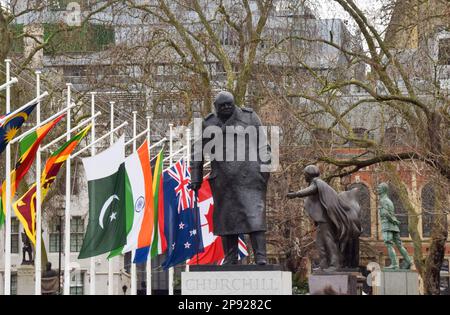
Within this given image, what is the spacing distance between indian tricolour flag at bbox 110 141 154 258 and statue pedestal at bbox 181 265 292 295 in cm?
794

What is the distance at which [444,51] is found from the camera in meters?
Result: 31.5

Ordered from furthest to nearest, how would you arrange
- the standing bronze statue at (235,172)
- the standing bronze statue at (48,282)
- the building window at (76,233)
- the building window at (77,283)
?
the building window at (76,233), the building window at (77,283), the standing bronze statue at (48,282), the standing bronze statue at (235,172)

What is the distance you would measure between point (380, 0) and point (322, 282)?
11.8m

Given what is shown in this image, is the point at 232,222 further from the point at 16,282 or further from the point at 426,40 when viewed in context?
the point at 16,282

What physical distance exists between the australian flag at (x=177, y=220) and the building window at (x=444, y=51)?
6801 millimetres

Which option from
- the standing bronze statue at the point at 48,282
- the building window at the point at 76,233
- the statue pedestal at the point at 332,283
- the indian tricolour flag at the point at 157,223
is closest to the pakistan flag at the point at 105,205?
the indian tricolour flag at the point at 157,223

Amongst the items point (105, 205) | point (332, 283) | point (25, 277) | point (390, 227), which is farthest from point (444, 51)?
point (25, 277)

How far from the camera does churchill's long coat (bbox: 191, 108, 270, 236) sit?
2017 centimetres

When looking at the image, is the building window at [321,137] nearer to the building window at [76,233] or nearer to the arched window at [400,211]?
the arched window at [400,211]

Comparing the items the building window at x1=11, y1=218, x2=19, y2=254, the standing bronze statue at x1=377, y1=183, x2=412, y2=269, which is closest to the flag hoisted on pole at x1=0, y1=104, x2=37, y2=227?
the standing bronze statue at x1=377, y1=183, x2=412, y2=269

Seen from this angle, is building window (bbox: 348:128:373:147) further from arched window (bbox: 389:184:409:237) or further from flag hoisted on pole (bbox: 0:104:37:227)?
flag hoisted on pole (bbox: 0:104:37:227)

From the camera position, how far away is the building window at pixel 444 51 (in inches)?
1235

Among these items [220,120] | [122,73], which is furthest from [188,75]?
[220,120]

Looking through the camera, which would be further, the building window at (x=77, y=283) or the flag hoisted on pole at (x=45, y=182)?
the building window at (x=77, y=283)
